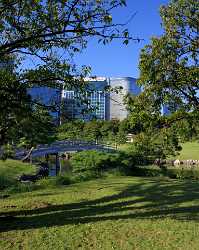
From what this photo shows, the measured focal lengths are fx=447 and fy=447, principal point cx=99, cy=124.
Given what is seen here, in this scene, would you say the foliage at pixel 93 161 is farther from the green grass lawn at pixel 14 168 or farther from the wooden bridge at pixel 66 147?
the wooden bridge at pixel 66 147

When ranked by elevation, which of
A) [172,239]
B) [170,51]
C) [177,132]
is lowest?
[172,239]

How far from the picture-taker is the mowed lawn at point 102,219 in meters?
9.44

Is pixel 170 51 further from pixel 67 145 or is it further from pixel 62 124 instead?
pixel 67 145

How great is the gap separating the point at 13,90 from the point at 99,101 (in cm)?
213

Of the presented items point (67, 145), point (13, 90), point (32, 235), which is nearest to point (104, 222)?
point (32, 235)

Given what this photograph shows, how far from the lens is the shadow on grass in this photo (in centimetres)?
1147

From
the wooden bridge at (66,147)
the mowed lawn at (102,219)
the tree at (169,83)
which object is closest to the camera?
the mowed lawn at (102,219)

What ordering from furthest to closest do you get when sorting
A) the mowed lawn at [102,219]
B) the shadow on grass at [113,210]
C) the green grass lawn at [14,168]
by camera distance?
the green grass lawn at [14,168], the shadow on grass at [113,210], the mowed lawn at [102,219]

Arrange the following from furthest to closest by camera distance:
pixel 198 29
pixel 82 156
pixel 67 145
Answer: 1. pixel 67 145
2. pixel 82 156
3. pixel 198 29

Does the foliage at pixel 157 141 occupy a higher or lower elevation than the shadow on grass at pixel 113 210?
higher

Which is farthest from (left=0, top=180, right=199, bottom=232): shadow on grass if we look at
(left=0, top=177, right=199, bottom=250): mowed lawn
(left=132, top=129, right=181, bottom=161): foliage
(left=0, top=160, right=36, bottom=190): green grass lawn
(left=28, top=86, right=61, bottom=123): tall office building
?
(left=0, top=160, right=36, bottom=190): green grass lawn

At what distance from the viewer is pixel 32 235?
9.95 m

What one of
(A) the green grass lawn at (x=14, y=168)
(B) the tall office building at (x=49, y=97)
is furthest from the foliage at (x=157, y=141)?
(A) the green grass lawn at (x=14, y=168)

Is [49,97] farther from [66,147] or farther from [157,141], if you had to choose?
[66,147]
